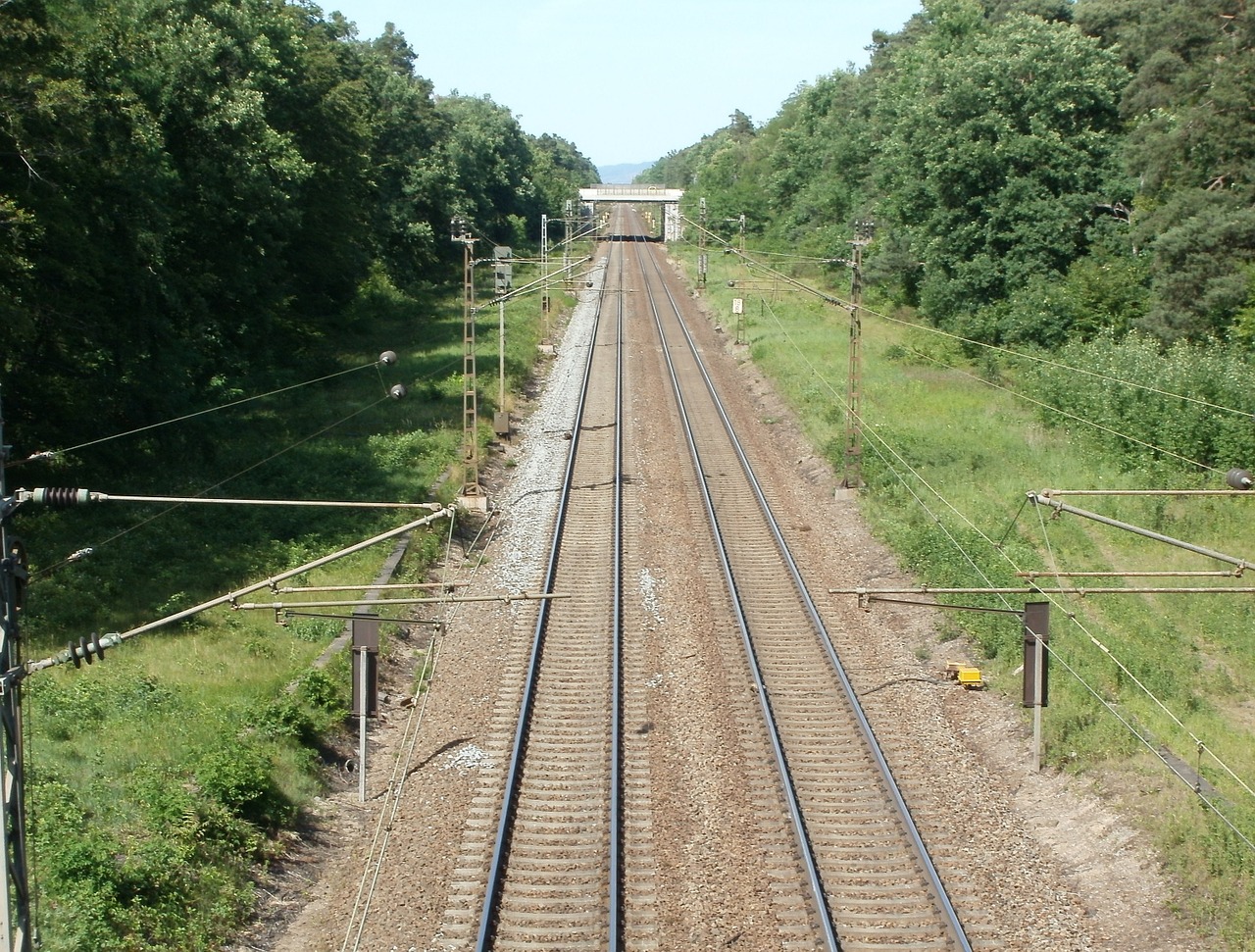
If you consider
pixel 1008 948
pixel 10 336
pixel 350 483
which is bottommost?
pixel 1008 948

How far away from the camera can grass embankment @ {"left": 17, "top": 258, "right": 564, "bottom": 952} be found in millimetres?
11133

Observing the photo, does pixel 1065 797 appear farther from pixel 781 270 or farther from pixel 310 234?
pixel 781 270

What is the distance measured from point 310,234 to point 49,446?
66.2 feet

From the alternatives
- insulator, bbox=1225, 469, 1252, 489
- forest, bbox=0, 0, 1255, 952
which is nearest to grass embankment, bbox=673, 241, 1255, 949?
forest, bbox=0, 0, 1255, 952

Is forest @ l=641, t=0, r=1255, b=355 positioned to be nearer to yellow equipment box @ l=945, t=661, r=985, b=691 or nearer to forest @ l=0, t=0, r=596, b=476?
yellow equipment box @ l=945, t=661, r=985, b=691

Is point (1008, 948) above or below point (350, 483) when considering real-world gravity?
below

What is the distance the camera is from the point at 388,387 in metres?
36.8

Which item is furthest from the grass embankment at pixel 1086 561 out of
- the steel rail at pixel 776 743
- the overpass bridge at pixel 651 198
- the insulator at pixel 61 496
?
the overpass bridge at pixel 651 198

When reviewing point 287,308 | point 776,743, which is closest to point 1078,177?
point 287,308

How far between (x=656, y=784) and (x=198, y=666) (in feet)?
23.4

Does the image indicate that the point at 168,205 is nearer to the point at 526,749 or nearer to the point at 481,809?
the point at 526,749

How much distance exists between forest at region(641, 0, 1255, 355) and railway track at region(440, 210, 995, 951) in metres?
17.7

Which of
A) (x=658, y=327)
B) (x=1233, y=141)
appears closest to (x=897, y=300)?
(x=658, y=327)

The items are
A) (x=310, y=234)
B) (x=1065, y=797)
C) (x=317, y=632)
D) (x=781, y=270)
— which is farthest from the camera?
(x=781, y=270)
